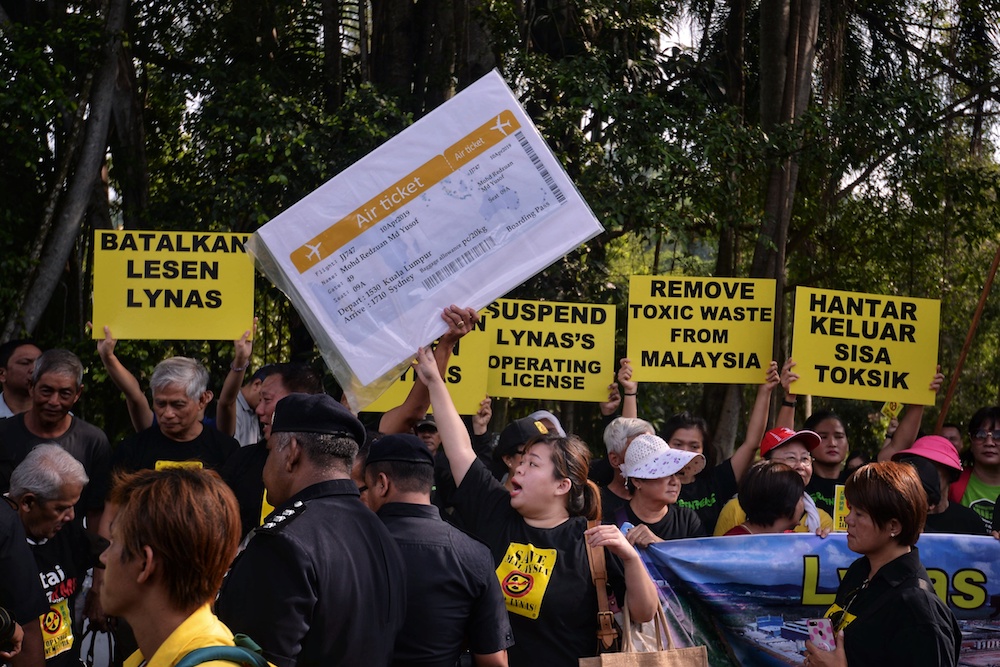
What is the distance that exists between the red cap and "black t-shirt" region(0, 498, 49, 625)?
12.1ft

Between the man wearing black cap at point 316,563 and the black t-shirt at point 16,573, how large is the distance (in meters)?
1.02

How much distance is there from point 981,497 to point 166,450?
4.38 m

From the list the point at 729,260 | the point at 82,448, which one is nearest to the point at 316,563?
the point at 82,448

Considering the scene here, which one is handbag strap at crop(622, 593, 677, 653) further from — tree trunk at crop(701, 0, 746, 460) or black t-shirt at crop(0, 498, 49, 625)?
tree trunk at crop(701, 0, 746, 460)

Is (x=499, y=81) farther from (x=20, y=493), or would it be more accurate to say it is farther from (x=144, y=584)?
(x=144, y=584)

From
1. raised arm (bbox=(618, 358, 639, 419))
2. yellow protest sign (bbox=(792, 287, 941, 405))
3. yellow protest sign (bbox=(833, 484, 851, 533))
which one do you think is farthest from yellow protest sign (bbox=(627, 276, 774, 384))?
yellow protest sign (bbox=(833, 484, 851, 533))

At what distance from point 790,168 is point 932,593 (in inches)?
334

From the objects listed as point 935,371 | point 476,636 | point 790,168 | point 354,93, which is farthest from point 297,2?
point 476,636

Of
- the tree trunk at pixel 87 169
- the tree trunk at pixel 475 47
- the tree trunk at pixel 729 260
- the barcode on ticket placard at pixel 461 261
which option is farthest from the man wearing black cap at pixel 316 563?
the tree trunk at pixel 729 260

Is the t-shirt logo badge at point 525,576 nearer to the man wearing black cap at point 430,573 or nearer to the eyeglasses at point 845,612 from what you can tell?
the man wearing black cap at point 430,573

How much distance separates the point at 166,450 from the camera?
225 inches

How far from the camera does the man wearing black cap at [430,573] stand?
3.67 m

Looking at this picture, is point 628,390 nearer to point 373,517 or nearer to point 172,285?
→ point 172,285

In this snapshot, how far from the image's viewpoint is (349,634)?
316 cm
